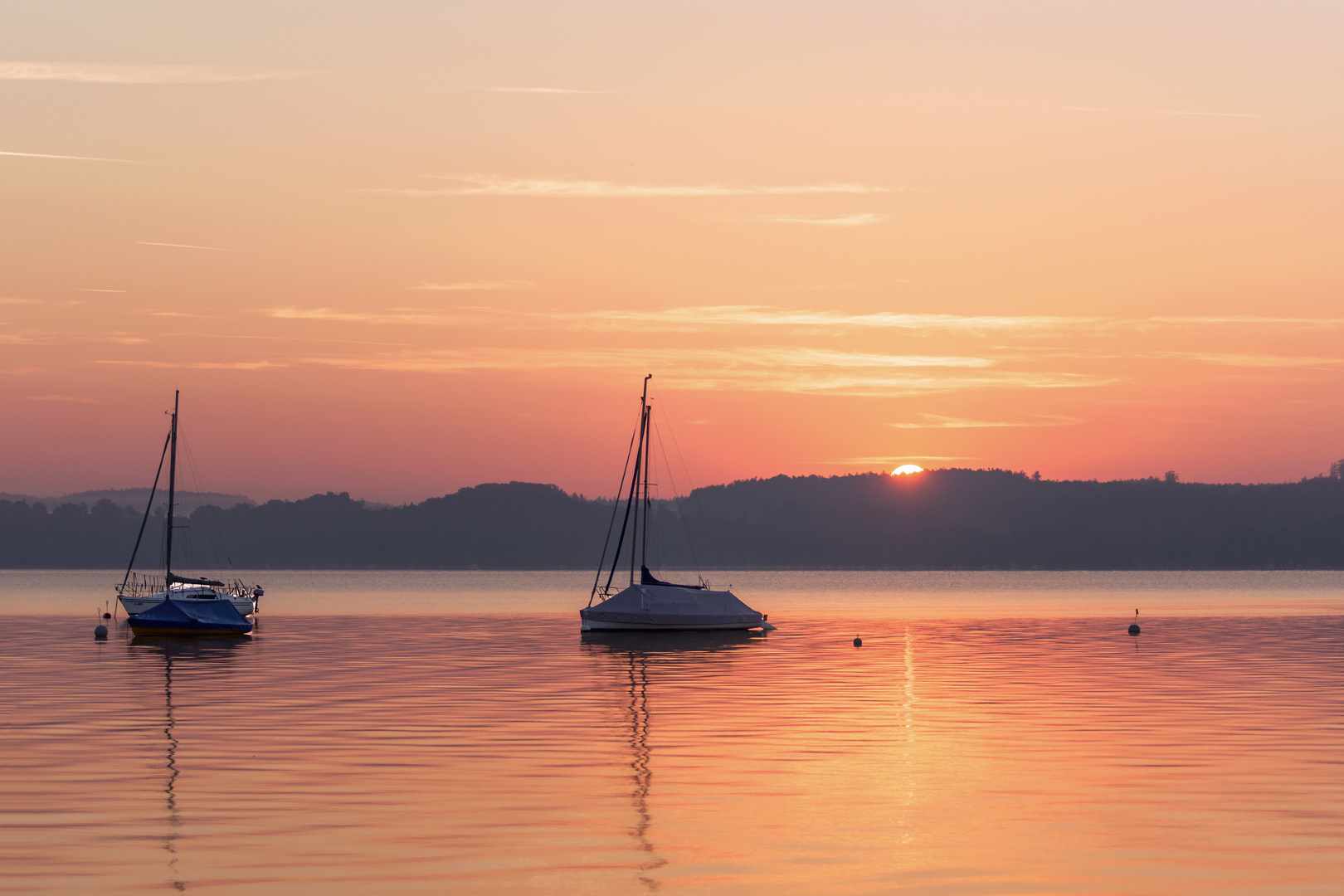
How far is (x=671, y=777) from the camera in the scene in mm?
30391

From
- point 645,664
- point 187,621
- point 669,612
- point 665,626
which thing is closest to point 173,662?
point 187,621

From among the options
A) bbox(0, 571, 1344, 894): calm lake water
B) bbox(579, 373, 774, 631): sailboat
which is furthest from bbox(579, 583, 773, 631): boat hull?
bbox(0, 571, 1344, 894): calm lake water

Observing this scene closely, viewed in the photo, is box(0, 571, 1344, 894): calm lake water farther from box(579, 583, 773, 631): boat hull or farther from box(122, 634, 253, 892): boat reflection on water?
box(579, 583, 773, 631): boat hull

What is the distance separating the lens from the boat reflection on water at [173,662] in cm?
2308

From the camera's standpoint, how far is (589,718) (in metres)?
43.2

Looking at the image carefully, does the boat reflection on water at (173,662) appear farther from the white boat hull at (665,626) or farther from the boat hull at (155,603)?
the white boat hull at (665,626)

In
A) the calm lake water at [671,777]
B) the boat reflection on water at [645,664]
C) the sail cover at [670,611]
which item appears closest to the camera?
the calm lake water at [671,777]

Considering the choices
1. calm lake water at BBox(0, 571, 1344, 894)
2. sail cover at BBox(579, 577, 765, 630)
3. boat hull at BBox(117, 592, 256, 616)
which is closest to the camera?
calm lake water at BBox(0, 571, 1344, 894)

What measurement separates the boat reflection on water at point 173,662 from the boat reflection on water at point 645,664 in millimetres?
7108

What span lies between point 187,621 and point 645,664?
37741mm

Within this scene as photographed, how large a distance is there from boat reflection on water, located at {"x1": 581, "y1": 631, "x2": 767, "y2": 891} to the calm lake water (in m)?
0.19

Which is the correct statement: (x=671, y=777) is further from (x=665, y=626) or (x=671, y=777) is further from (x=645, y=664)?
(x=665, y=626)

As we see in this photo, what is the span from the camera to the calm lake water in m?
20.9

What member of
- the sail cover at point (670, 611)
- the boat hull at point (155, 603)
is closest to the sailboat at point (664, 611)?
the sail cover at point (670, 611)
